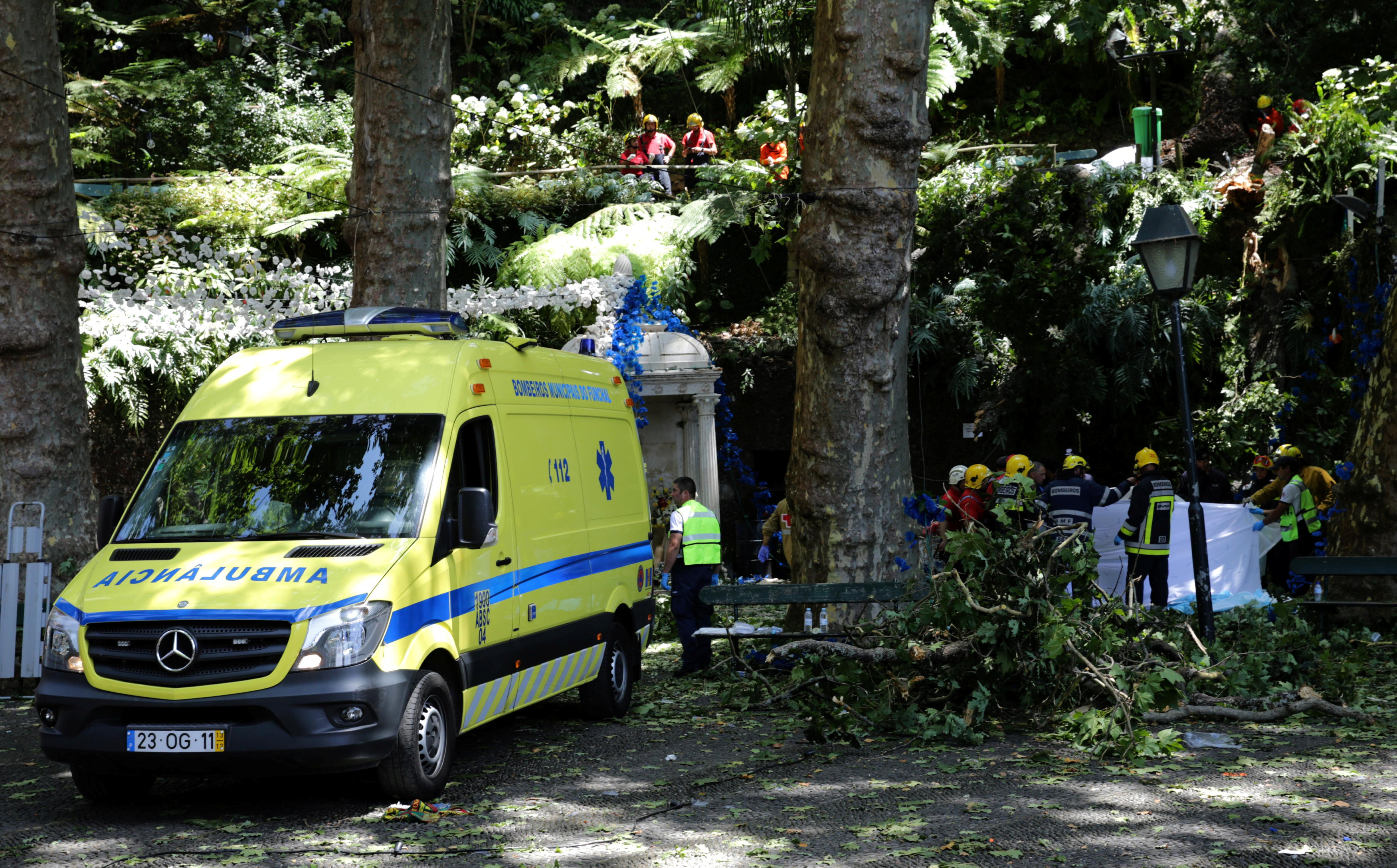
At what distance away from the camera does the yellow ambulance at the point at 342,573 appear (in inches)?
235

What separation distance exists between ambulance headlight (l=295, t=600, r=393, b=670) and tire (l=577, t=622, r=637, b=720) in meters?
2.81

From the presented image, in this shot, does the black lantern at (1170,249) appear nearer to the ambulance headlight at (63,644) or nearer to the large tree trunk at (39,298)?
the ambulance headlight at (63,644)

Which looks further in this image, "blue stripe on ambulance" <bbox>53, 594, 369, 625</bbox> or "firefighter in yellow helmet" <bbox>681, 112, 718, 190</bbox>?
"firefighter in yellow helmet" <bbox>681, 112, 718, 190</bbox>

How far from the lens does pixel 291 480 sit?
688 cm

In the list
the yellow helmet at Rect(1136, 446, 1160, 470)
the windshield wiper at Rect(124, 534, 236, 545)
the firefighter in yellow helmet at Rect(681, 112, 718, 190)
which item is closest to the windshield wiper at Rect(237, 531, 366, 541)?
the windshield wiper at Rect(124, 534, 236, 545)

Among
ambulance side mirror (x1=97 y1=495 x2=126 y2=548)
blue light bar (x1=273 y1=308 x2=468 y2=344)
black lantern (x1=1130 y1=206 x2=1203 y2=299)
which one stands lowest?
ambulance side mirror (x1=97 y1=495 x2=126 y2=548)


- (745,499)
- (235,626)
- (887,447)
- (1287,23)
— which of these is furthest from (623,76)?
(235,626)

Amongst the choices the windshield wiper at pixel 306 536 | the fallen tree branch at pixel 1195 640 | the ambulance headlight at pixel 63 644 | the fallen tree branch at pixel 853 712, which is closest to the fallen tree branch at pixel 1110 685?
the fallen tree branch at pixel 1195 640

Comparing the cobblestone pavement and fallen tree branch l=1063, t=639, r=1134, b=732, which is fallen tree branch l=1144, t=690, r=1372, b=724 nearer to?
the cobblestone pavement

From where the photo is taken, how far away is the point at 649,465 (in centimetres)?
1761

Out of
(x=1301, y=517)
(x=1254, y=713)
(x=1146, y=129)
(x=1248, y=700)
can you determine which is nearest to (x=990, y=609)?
(x=1254, y=713)

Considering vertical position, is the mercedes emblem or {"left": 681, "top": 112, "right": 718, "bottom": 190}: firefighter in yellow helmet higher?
{"left": 681, "top": 112, "right": 718, "bottom": 190}: firefighter in yellow helmet

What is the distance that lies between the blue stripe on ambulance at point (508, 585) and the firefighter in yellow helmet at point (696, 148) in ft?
39.6

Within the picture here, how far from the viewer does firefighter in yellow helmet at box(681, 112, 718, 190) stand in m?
20.7
